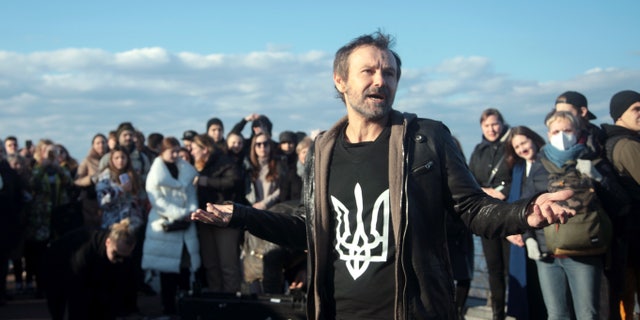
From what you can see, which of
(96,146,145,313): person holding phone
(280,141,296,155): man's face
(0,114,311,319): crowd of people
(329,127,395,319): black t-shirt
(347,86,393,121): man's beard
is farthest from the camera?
(280,141,296,155): man's face

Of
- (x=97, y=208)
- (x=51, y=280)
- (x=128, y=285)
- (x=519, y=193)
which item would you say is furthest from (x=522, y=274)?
(x=97, y=208)

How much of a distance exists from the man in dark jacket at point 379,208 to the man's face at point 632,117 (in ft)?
12.0

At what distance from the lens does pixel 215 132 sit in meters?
10.5

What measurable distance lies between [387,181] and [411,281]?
17.4 inches

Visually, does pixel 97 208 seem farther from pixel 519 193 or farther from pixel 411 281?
pixel 411 281

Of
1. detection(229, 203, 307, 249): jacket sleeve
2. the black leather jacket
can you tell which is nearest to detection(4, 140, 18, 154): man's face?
detection(229, 203, 307, 249): jacket sleeve

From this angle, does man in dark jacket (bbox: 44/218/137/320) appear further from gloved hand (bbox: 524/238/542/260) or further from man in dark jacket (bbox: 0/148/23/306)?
gloved hand (bbox: 524/238/542/260)

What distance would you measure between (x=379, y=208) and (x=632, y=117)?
394 cm

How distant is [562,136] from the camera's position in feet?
19.3

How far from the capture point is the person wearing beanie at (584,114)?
6258 millimetres

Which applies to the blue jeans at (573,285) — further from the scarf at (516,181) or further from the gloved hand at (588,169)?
the scarf at (516,181)

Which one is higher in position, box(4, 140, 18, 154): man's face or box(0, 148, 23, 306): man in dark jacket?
box(4, 140, 18, 154): man's face

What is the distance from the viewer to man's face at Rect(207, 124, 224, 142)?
1052cm

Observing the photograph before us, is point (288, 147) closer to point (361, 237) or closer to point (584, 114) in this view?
point (584, 114)
